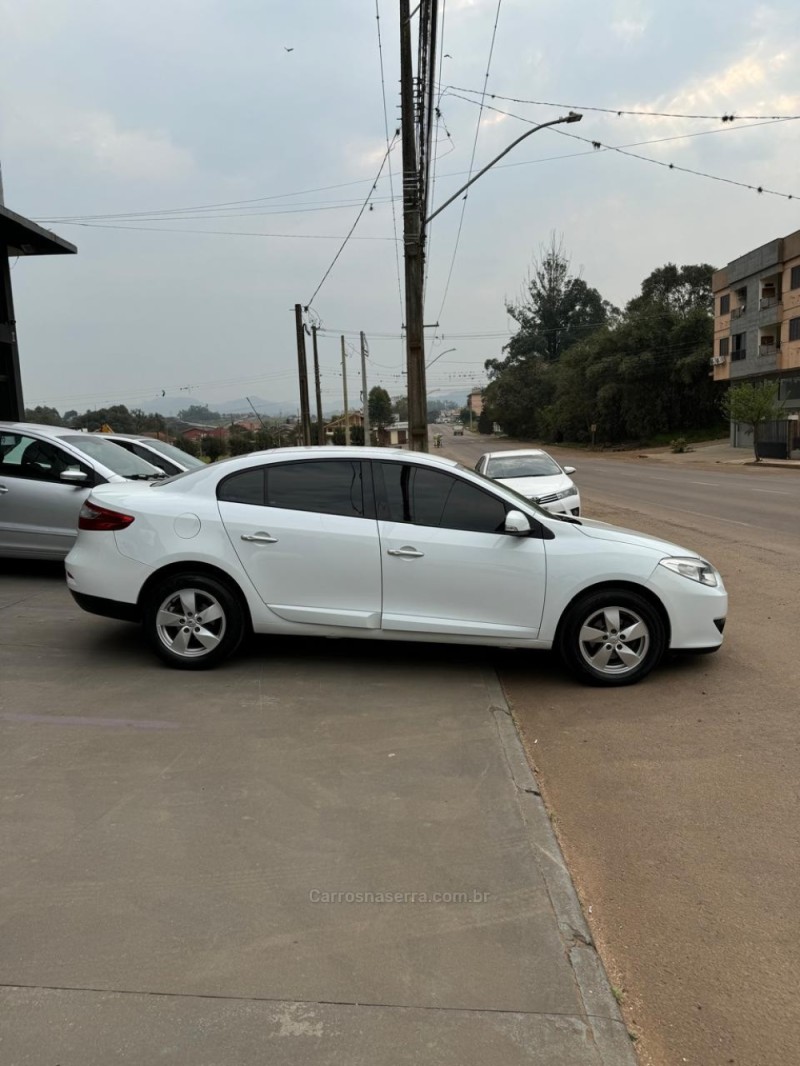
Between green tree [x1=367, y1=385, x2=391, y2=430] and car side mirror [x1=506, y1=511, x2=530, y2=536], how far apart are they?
123155 millimetres

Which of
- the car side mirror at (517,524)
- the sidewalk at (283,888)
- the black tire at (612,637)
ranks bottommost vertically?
the sidewalk at (283,888)

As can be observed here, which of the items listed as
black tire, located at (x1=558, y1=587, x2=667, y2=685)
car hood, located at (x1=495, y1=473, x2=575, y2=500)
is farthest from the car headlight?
car hood, located at (x1=495, y1=473, x2=575, y2=500)

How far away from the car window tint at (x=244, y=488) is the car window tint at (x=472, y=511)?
4.23 ft

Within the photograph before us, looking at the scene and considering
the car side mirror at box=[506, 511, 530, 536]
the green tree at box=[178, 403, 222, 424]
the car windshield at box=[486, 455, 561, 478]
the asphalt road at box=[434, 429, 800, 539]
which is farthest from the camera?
the green tree at box=[178, 403, 222, 424]

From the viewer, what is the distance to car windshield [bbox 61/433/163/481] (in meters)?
8.80

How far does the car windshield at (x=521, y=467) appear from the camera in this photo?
13.8m

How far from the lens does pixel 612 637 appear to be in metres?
5.22

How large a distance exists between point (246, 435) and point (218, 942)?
3216 inches

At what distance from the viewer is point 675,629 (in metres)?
5.26

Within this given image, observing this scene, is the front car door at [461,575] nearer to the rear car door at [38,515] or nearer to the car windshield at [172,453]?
the rear car door at [38,515]

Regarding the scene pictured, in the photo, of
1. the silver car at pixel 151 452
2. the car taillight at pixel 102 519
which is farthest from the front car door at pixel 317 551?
the silver car at pixel 151 452

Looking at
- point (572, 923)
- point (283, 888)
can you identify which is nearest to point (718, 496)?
point (572, 923)

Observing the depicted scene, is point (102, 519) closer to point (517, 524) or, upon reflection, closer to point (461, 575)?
point (461, 575)

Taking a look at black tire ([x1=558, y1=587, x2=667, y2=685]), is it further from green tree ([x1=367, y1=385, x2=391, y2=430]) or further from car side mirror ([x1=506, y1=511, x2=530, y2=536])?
green tree ([x1=367, y1=385, x2=391, y2=430])
